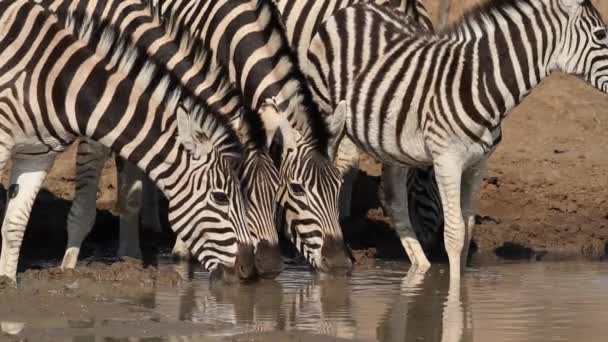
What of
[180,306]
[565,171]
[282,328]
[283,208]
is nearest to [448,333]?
[282,328]

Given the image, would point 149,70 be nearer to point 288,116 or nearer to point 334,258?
point 288,116

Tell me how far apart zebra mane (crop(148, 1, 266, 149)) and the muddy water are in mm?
1109

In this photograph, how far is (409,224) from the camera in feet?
41.4

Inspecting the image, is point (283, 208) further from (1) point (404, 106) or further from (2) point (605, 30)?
(2) point (605, 30)

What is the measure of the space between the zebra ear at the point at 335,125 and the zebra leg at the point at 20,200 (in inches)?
85.2

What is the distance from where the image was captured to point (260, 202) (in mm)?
11477

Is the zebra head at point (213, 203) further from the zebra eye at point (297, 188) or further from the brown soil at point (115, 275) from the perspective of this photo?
the zebra eye at point (297, 188)

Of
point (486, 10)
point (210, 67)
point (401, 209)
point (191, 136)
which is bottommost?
point (401, 209)

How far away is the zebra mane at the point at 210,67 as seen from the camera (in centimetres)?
1153

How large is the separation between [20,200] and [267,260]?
72.5 inches

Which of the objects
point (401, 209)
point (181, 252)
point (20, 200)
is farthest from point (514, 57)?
point (20, 200)

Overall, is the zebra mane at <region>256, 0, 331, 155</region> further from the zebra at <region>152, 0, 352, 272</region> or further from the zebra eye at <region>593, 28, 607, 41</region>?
the zebra eye at <region>593, 28, 607, 41</region>

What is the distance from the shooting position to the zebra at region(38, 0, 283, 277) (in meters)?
11.5

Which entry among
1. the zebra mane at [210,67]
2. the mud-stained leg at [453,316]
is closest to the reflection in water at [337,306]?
the mud-stained leg at [453,316]
